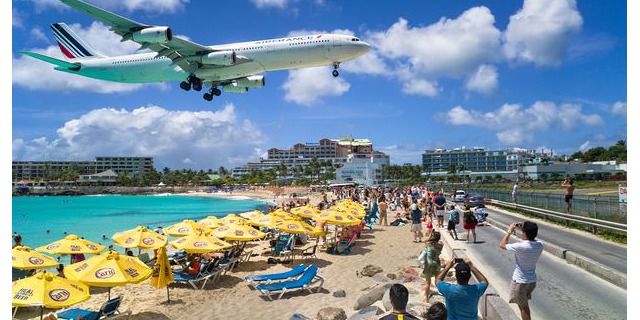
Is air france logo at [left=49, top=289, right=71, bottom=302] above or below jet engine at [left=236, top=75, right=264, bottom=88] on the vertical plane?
below

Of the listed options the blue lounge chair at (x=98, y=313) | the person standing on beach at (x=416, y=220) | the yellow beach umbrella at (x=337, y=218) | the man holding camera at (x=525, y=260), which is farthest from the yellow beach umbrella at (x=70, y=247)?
the man holding camera at (x=525, y=260)

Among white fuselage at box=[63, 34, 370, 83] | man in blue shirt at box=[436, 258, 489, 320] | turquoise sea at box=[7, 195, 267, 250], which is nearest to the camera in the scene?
man in blue shirt at box=[436, 258, 489, 320]

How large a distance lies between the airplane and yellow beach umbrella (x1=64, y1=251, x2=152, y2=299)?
1980 cm

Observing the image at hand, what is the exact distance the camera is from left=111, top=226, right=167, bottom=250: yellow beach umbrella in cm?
1434

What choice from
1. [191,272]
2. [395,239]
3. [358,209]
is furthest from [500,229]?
[191,272]

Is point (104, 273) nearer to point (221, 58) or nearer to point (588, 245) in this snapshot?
point (588, 245)

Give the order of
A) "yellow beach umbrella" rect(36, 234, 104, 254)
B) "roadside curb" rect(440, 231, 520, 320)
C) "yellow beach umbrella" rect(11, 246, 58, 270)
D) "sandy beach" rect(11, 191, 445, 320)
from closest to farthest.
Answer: "roadside curb" rect(440, 231, 520, 320) → "sandy beach" rect(11, 191, 445, 320) → "yellow beach umbrella" rect(11, 246, 58, 270) → "yellow beach umbrella" rect(36, 234, 104, 254)

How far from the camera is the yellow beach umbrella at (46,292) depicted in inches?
330

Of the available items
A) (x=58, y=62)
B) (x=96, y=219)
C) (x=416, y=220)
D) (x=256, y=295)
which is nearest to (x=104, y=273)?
(x=256, y=295)

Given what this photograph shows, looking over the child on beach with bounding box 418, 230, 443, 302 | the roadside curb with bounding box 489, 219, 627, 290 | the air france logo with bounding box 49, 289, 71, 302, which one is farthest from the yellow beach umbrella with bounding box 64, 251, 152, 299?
the roadside curb with bounding box 489, 219, 627, 290

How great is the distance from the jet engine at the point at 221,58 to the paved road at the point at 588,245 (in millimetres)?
Result: 22617

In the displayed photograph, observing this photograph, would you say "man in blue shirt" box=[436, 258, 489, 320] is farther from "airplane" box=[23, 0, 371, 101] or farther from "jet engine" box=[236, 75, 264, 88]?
"jet engine" box=[236, 75, 264, 88]

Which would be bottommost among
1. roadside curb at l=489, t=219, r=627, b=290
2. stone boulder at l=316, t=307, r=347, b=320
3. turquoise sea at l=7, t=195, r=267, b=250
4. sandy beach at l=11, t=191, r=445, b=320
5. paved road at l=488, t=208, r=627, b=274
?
turquoise sea at l=7, t=195, r=267, b=250

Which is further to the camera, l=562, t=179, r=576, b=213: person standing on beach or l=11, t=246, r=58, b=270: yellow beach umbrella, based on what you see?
l=562, t=179, r=576, b=213: person standing on beach
